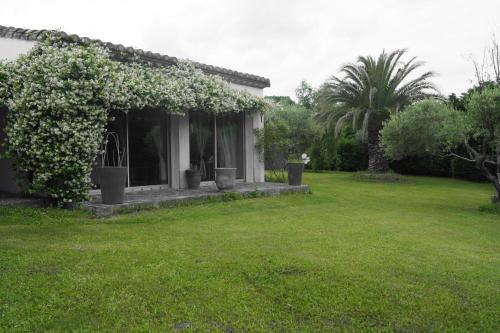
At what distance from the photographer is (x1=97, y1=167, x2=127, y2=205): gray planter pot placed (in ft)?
25.8

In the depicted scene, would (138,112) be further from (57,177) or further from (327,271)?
(327,271)

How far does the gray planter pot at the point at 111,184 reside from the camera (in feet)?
25.8

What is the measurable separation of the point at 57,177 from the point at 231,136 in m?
6.19

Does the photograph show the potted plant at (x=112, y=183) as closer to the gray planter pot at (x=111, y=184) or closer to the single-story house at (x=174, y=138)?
the gray planter pot at (x=111, y=184)

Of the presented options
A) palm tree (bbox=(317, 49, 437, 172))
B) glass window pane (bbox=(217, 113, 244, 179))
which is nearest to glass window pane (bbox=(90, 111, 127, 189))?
glass window pane (bbox=(217, 113, 244, 179))

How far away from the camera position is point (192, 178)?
11.2 metres

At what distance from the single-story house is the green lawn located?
287 centimetres

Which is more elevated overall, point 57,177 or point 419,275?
point 57,177

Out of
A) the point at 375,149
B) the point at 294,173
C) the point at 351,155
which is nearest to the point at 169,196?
the point at 294,173

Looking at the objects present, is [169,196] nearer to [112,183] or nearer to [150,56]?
[112,183]

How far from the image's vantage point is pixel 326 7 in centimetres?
1367

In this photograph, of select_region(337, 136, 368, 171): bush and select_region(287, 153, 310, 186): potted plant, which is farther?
select_region(337, 136, 368, 171): bush

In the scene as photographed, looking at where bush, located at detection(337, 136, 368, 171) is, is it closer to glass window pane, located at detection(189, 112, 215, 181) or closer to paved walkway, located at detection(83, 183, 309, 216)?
paved walkway, located at detection(83, 183, 309, 216)

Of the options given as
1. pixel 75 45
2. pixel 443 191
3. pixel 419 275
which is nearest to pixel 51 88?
pixel 75 45
